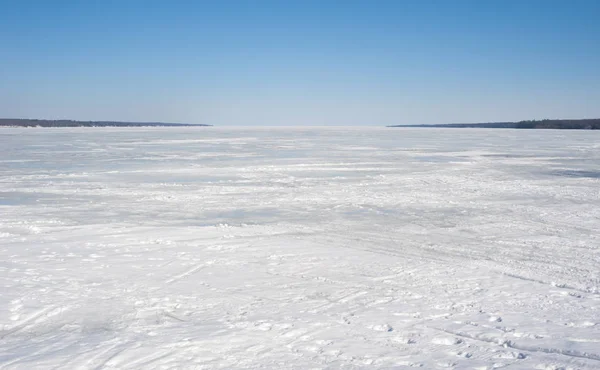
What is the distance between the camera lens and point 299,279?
5.16 meters

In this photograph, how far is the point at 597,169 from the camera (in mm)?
15594

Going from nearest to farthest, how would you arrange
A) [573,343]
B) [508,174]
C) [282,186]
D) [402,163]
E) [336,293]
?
[573,343] < [336,293] < [282,186] < [508,174] < [402,163]

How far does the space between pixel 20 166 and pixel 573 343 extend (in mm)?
15915

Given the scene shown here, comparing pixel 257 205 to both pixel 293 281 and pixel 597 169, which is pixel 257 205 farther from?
pixel 597 169

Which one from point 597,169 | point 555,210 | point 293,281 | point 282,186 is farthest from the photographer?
point 597,169

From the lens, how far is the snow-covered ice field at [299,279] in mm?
3547

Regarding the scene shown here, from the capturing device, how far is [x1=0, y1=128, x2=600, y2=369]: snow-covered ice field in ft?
11.6

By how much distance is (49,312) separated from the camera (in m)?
4.24

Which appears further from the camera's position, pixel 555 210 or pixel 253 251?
pixel 555 210

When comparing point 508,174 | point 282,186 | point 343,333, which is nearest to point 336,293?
point 343,333

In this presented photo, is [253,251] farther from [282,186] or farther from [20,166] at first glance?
[20,166]

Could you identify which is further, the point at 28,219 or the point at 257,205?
the point at 257,205

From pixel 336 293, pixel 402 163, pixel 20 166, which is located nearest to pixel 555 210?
pixel 336 293

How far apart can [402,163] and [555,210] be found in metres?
9.41
